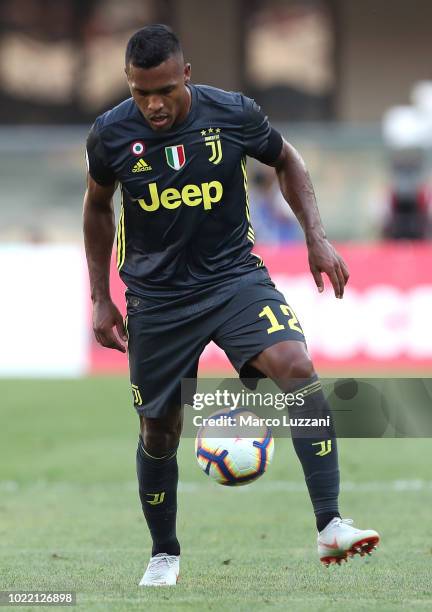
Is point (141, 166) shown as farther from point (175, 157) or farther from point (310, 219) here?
point (310, 219)

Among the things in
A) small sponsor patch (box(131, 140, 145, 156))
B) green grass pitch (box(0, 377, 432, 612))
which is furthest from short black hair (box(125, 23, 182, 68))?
green grass pitch (box(0, 377, 432, 612))

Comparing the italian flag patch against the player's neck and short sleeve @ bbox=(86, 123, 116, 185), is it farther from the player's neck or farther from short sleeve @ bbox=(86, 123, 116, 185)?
short sleeve @ bbox=(86, 123, 116, 185)

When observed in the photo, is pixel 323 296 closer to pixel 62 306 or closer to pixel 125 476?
pixel 62 306

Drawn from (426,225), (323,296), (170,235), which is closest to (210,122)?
(170,235)

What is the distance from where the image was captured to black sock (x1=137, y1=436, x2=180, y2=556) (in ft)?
21.5

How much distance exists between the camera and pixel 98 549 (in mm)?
7539

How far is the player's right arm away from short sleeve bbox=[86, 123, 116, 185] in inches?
5.4

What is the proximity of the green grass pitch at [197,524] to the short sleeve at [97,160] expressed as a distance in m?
1.83

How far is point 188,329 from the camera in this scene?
6.26 metres

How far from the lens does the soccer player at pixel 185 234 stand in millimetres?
6090

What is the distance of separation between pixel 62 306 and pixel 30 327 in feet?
1.49

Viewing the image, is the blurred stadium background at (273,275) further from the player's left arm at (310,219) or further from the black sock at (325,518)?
the player's left arm at (310,219)

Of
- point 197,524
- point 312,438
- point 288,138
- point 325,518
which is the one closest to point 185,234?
point 312,438

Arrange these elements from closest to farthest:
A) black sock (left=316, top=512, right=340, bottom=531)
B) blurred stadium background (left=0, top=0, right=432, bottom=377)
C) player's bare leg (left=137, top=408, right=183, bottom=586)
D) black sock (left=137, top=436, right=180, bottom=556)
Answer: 1. black sock (left=316, top=512, right=340, bottom=531)
2. player's bare leg (left=137, top=408, right=183, bottom=586)
3. black sock (left=137, top=436, right=180, bottom=556)
4. blurred stadium background (left=0, top=0, right=432, bottom=377)
